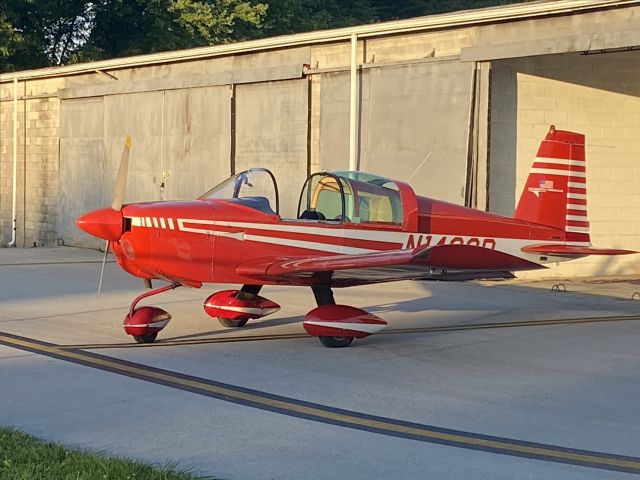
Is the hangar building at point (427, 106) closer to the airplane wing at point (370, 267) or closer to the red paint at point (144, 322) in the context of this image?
the airplane wing at point (370, 267)

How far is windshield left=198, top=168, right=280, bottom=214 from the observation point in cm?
1054

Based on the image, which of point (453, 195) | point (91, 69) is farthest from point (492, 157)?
point (91, 69)

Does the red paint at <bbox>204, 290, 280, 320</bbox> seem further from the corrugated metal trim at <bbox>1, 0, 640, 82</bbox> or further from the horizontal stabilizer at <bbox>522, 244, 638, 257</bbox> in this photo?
the corrugated metal trim at <bbox>1, 0, 640, 82</bbox>

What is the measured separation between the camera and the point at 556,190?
1155cm

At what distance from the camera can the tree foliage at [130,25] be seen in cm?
3694

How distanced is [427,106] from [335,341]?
817 cm

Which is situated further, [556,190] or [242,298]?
[556,190]

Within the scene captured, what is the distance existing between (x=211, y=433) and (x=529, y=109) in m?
11.9

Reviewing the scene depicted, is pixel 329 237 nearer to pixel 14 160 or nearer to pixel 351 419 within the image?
pixel 351 419

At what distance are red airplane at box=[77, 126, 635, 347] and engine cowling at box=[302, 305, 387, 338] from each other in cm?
1

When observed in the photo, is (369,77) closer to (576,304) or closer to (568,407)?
(576,304)

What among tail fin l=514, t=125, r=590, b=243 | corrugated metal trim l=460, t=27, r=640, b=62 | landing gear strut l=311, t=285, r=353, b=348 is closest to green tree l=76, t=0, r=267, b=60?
corrugated metal trim l=460, t=27, r=640, b=62

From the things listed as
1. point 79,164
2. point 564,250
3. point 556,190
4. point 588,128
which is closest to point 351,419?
point 564,250

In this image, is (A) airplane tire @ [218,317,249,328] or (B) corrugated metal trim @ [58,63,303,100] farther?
(B) corrugated metal trim @ [58,63,303,100]
